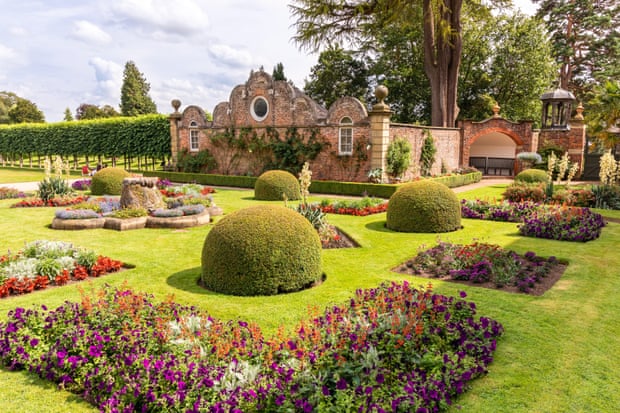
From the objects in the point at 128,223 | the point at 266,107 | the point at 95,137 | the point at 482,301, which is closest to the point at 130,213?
the point at 128,223

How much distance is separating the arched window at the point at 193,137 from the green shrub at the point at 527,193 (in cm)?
1800

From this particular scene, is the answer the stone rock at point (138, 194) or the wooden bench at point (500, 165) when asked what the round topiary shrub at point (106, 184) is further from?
the wooden bench at point (500, 165)

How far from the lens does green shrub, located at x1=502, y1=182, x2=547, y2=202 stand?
606 inches

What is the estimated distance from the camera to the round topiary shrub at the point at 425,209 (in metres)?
10.7

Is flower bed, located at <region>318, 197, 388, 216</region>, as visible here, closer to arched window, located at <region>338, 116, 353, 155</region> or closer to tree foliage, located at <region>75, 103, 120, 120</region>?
arched window, located at <region>338, 116, 353, 155</region>

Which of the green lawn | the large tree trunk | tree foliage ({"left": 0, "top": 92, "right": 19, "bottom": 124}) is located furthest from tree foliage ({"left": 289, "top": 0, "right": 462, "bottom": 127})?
tree foliage ({"left": 0, "top": 92, "right": 19, "bottom": 124})

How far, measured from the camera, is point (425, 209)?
1071cm

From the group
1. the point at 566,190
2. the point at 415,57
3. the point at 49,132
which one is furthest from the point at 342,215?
the point at 49,132

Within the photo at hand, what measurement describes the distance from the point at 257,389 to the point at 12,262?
5.66 metres

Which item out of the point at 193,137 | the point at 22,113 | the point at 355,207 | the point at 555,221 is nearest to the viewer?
the point at 555,221

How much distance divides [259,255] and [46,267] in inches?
144

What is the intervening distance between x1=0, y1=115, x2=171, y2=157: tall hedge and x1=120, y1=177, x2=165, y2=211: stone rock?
18.8 meters

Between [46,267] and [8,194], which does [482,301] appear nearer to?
[46,267]

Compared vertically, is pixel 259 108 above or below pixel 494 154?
above
